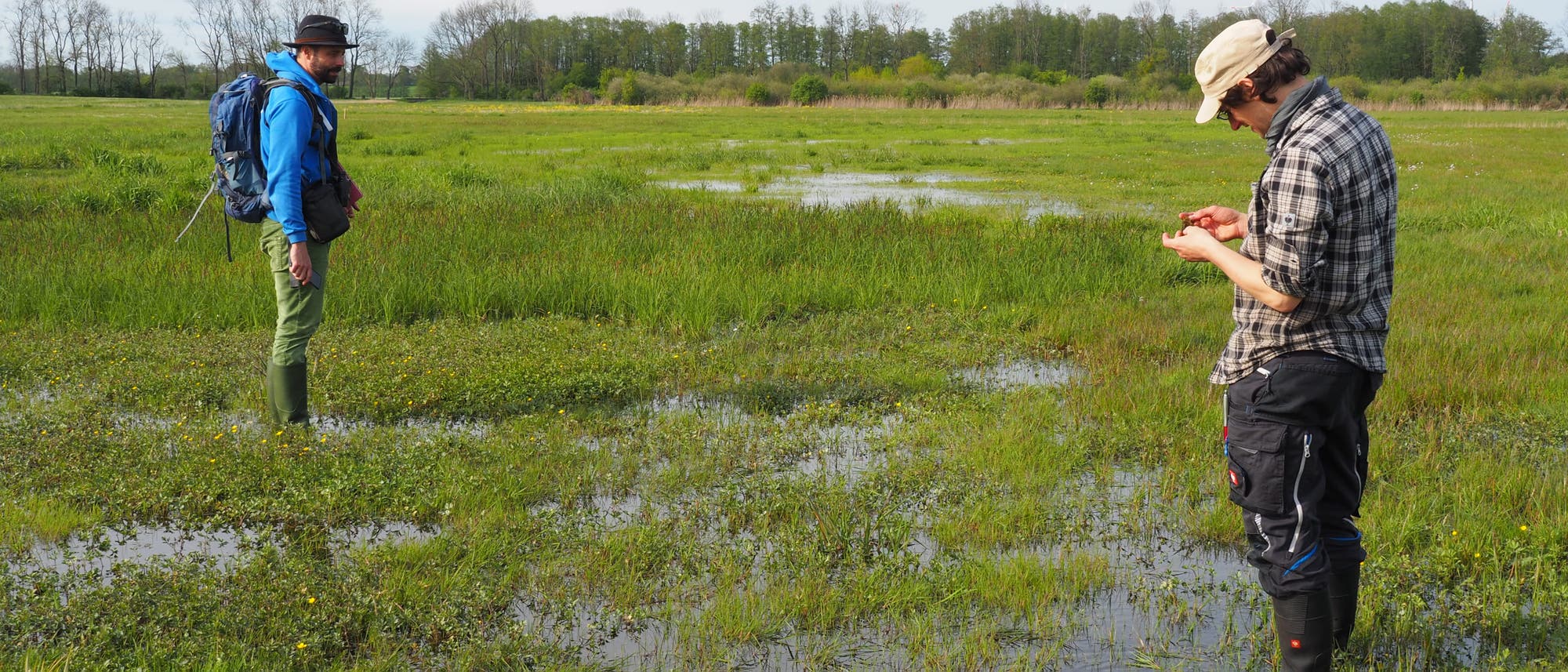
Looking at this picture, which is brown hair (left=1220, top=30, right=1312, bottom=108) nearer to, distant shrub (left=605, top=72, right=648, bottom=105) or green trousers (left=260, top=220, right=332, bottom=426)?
green trousers (left=260, top=220, right=332, bottom=426)

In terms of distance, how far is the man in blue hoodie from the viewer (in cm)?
511

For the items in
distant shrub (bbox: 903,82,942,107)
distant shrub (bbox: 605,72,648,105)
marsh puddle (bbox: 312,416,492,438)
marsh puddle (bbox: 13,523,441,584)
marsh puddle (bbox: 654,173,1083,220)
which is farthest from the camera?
distant shrub (bbox: 605,72,648,105)

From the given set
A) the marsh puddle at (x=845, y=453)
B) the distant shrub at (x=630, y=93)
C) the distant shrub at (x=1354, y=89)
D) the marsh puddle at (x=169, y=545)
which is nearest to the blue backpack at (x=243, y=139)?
the marsh puddle at (x=169, y=545)

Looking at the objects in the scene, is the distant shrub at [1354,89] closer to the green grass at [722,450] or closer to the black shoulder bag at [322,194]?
the green grass at [722,450]

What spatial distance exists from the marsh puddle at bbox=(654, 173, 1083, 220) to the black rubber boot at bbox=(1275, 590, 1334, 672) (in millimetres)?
11706

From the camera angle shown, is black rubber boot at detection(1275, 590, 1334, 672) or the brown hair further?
black rubber boot at detection(1275, 590, 1334, 672)

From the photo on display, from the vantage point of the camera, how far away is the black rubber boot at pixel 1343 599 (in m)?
3.20

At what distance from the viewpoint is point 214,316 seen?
27.3ft

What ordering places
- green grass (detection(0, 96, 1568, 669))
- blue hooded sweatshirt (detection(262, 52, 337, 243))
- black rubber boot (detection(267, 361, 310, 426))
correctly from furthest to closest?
black rubber boot (detection(267, 361, 310, 426))
blue hooded sweatshirt (detection(262, 52, 337, 243))
green grass (detection(0, 96, 1568, 669))

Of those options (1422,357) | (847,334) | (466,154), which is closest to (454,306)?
(847,334)

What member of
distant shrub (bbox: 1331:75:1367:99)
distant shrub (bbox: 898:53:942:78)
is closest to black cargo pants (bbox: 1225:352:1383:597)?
distant shrub (bbox: 1331:75:1367:99)

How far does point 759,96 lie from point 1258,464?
77947 mm

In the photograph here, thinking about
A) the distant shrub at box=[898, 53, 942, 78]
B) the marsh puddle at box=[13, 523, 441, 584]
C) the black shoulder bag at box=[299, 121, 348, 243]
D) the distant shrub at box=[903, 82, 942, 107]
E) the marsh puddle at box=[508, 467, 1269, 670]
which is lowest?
the marsh puddle at box=[508, 467, 1269, 670]

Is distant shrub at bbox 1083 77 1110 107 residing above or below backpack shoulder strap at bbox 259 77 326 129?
above
